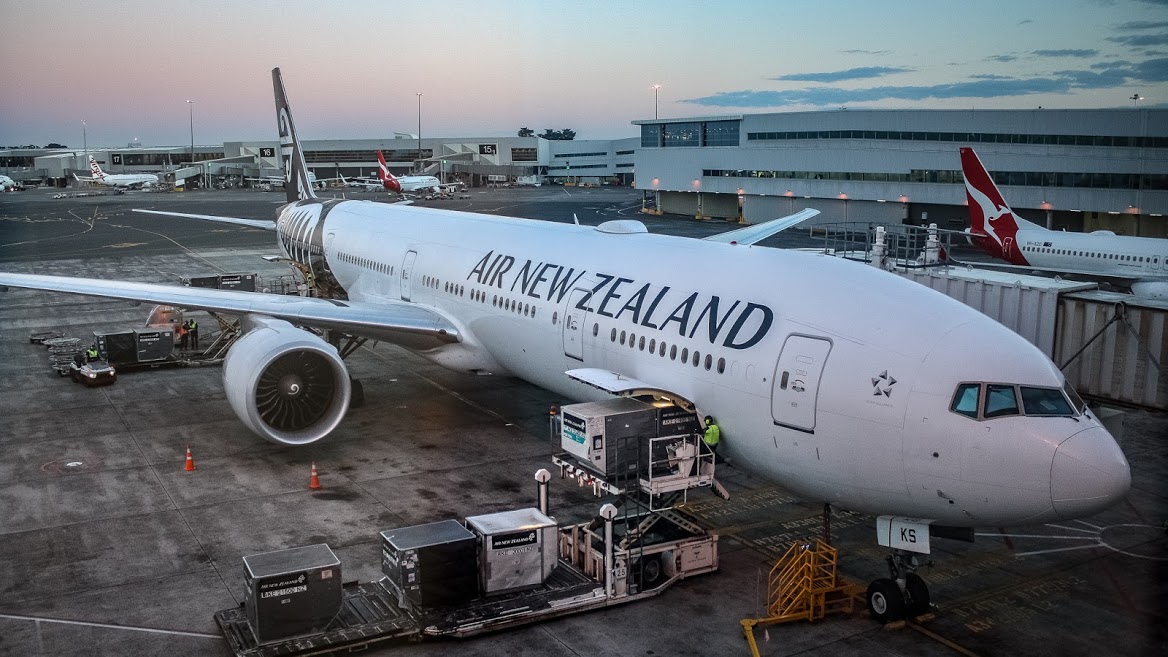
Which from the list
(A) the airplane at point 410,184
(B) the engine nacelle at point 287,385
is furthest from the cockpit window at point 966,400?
(A) the airplane at point 410,184

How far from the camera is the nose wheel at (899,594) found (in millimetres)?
12477

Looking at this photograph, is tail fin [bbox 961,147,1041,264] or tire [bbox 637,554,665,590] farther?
tail fin [bbox 961,147,1041,264]

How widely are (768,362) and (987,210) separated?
101 feet

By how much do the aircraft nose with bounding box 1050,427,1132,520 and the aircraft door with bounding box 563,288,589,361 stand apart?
8.16 metres

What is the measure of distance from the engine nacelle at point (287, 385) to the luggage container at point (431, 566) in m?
6.38

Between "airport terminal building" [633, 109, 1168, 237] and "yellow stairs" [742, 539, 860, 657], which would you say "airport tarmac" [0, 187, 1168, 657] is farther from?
"airport terminal building" [633, 109, 1168, 237]

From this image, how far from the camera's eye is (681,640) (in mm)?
12148

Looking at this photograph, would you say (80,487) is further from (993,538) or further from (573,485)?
(993,538)

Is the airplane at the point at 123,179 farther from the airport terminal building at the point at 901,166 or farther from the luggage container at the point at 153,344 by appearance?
→ the luggage container at the point at 153,344

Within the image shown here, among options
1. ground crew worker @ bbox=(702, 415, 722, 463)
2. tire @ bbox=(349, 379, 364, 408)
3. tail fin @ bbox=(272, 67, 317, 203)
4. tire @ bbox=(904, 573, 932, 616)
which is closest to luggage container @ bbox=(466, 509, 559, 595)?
ground crew worker @ bbox=(702, 415, 722, 463)

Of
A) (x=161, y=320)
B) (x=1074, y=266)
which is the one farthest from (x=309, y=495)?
(x=1074, y=266)

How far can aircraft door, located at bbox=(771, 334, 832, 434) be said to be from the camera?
12.5 meters

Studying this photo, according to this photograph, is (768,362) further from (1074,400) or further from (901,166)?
(901,166)

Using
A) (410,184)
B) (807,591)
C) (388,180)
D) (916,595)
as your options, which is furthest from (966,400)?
(410,184)
